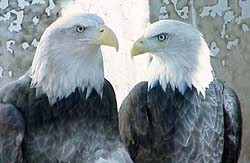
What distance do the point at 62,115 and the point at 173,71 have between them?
1.94 feet

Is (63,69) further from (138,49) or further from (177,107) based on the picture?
(177,107)

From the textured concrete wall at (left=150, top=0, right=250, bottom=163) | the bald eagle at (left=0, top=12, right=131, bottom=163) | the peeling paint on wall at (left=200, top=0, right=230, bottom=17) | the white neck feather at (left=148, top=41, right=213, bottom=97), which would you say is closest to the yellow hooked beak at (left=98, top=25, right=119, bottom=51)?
the bald eagle at (left=0, top=12, right=131, bottom=163)

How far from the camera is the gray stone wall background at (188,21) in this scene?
3.94 m

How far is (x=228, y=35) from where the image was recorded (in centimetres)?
414

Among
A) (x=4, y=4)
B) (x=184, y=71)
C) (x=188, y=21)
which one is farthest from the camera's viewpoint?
(x=188, y=21)

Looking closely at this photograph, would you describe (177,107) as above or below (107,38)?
below

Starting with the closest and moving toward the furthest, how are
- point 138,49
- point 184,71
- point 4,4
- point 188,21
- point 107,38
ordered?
1. point 107,38
2. point 138,49
3. point 184,71
4. point 4,4
5. point 188,21

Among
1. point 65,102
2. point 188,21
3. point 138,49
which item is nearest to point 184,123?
point 138,49

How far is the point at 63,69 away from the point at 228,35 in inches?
48.8

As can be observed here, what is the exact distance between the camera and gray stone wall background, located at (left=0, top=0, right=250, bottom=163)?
3.94 meters

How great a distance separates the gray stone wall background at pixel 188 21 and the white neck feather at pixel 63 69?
A: 75 cm

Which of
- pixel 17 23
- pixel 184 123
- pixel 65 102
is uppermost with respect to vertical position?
pixel 17 23

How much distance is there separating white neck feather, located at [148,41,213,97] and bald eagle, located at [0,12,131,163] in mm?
367

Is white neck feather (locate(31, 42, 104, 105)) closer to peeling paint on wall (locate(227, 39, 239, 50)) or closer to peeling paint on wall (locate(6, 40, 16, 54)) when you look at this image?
peeling paint on wall (locate(6, 40, 16, 54))
